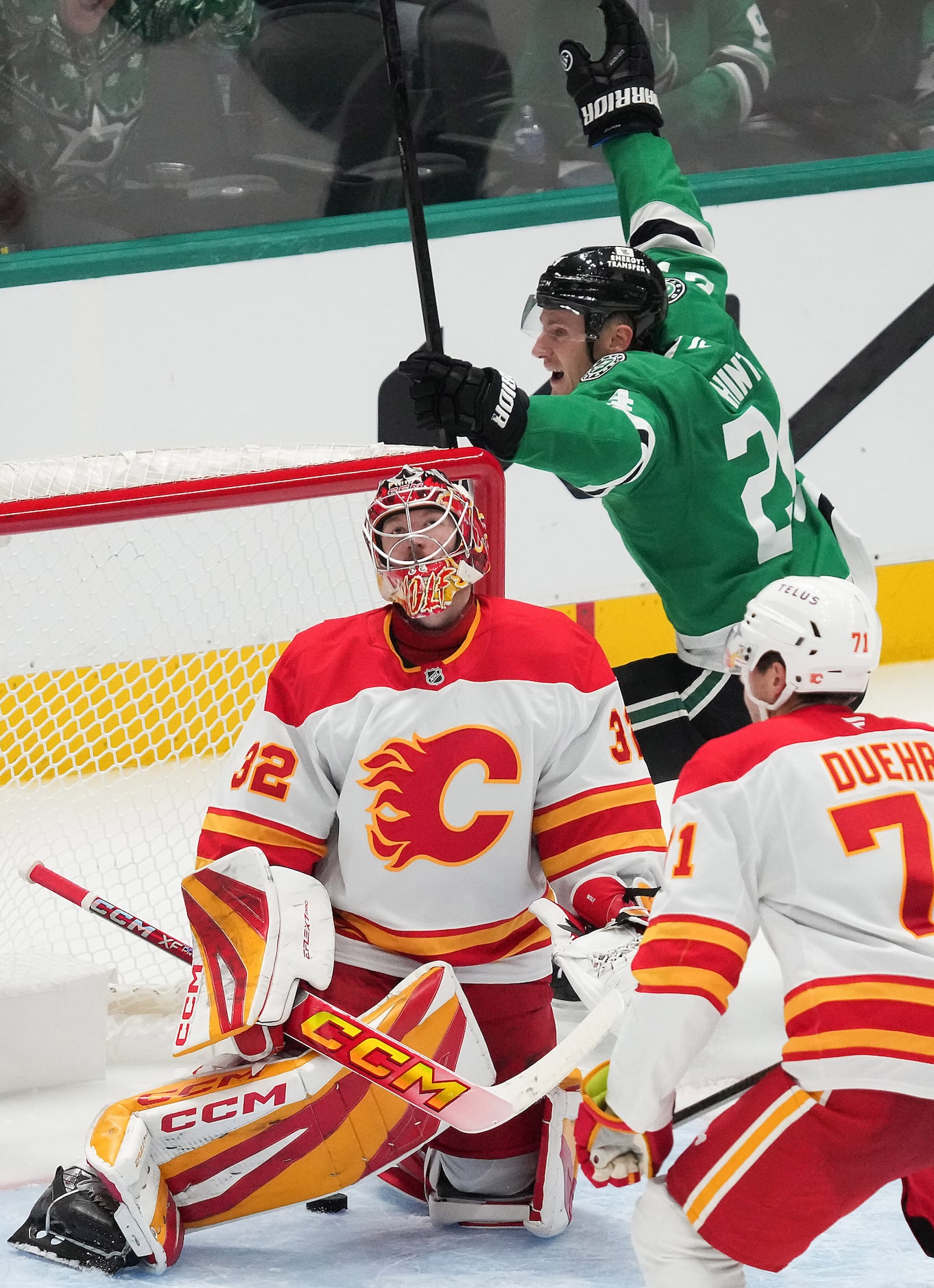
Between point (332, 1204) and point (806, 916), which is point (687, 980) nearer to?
point (806, 916)

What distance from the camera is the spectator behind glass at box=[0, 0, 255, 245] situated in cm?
400

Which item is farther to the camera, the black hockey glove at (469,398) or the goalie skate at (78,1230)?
the black hockey glove at (469,398)

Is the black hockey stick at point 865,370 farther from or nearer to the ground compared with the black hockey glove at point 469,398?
farther from the ground

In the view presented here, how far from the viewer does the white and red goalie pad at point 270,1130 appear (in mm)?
1919

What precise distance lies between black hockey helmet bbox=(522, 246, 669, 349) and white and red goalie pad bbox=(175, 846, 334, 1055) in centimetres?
111

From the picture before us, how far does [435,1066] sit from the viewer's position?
6.14ft

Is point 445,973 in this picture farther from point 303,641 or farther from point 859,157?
point 859,157

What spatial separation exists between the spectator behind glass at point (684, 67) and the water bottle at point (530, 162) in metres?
0.04

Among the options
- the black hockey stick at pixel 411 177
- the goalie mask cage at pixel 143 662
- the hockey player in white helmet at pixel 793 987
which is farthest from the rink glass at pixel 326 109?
the hockey player in white helmet at pixel 793 987

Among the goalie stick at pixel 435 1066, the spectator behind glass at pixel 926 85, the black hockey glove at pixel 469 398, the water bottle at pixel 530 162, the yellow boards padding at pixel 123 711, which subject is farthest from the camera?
the spectator behind glass at pixel 926 85

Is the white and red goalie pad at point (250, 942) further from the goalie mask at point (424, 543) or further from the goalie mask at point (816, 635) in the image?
the goalie mask at point (816, 635)

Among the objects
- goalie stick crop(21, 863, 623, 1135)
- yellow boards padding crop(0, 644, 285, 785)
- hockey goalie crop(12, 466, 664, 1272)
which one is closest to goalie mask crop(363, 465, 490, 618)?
hockey goalie crop(12, 466, 664, 1272)

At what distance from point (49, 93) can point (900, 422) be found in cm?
226

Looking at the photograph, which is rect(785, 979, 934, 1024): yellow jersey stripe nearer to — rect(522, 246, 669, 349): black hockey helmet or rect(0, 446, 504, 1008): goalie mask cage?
rect(0, 446, 504, 1008): goalie mask cage
